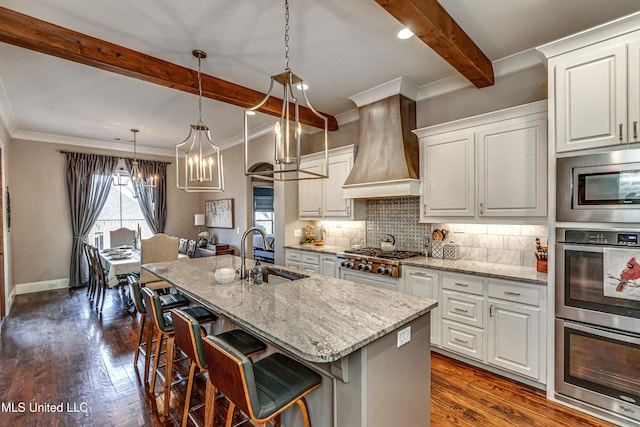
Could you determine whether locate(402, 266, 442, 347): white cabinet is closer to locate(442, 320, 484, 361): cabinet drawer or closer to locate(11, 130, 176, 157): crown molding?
locate(442, 320, 484, 361): cabinet drawer

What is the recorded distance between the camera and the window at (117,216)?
21.1 feet

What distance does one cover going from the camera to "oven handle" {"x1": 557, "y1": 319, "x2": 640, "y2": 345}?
1.97m

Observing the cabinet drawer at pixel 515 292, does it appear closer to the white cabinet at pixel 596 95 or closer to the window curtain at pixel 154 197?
the white cabinet at pixel 596 95

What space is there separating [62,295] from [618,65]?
26.1 ft

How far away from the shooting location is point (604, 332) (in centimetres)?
206

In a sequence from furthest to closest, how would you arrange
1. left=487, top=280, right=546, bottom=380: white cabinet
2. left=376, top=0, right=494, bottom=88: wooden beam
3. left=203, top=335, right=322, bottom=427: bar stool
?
left=487, top=280, right=546, bottom=380: white cabinet < left=376, top=0, right=494, bottom=88: wooden beam < left=203, top=335, right=322, bottom=427: bar stool

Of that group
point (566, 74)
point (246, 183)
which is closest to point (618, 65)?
point (566, 74)

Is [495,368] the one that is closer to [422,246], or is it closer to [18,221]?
[422,246]

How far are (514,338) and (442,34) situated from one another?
2517 millimetres

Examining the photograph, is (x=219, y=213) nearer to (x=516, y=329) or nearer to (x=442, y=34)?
(x=442, y=34)

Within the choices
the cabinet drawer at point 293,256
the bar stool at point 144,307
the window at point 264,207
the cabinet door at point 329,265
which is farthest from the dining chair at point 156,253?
the window at point 264,207

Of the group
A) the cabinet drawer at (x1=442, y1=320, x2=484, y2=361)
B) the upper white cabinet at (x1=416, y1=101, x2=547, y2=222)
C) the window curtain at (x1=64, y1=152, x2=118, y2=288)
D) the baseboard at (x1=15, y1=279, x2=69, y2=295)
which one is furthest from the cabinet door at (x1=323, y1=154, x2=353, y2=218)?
the baseboard at (x1=15, y1=279, x2=69, y2=295)

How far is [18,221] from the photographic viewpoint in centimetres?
543

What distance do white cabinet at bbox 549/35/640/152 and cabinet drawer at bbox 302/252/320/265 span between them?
2954 mm
